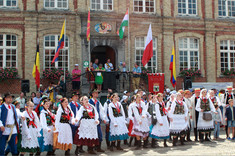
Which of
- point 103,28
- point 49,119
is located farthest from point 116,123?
point 103,28

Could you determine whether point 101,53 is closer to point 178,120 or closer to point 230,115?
point 230,115

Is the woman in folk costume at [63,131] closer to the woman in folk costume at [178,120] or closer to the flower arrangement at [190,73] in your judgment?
the woman in folk costume at [178,120]

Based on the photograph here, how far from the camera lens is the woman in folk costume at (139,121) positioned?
352 inches

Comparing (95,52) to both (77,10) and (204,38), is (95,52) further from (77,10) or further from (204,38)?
(204,38)

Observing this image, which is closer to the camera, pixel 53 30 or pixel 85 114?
pixel 85 114

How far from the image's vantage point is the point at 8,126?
7.30m

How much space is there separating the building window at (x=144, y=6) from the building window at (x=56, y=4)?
443 centimetres

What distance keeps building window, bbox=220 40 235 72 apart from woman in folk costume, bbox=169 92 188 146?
1106 centimetres

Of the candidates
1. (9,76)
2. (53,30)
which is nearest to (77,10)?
(53,30)

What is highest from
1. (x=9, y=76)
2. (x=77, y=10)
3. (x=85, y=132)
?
(x=77, y=10)

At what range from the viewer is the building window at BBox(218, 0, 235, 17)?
19422 millimetres

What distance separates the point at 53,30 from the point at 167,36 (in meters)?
7.18

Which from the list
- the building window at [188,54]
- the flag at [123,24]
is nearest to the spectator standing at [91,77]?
the flag at [123,24]

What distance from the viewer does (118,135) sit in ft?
28.5
